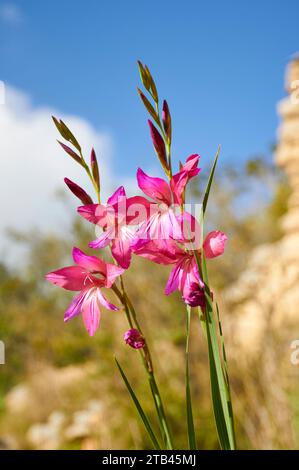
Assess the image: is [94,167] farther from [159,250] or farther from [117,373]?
[117,373]

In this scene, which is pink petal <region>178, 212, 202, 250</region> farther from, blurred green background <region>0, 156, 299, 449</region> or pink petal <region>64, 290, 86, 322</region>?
blurred green background <region>0, 156, 299, 449</region>

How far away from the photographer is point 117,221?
19.3 inches

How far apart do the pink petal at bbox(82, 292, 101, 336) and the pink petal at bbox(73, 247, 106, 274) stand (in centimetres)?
3

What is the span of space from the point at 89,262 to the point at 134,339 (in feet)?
0.29

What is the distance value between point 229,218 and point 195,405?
530 centimetres

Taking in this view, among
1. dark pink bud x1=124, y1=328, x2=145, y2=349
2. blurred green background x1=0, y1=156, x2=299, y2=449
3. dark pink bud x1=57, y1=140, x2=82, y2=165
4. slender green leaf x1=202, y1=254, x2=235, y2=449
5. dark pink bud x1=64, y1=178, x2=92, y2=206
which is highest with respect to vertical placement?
blurred green background x1=0, y1=156, x2=299, y2=449

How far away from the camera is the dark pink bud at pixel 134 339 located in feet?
1.64

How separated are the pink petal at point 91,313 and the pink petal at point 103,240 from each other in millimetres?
65

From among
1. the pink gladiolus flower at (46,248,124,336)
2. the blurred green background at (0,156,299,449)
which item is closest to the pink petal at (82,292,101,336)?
the pink gladiolus flower at (46,248,124,336)

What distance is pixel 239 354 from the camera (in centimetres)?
258

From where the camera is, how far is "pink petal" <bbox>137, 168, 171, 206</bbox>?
19.4 inches

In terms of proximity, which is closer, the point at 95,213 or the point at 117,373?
the point at 95,213

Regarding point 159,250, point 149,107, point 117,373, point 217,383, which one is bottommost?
point 217,383

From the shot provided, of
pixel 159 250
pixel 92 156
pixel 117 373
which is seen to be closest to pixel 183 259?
pixel 159 250
